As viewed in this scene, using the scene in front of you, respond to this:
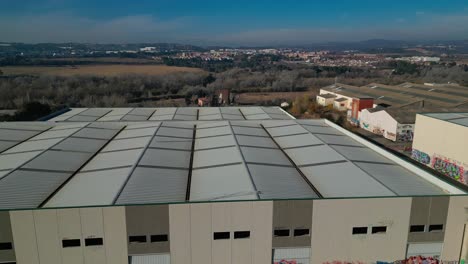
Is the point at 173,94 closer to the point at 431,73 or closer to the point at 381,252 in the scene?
the point at 381,252

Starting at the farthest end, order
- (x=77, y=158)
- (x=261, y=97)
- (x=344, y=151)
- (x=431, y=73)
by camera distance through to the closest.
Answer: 1. (x=431, y=73)
2. (x=261, y=97)
3. (x=344, y=151)
4. (x=77, y=158)

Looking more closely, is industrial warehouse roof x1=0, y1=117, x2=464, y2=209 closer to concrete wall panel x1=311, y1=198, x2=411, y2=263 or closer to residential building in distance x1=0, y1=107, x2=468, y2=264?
residential building in distance x1=0, y1=107, x2=468, y2=264

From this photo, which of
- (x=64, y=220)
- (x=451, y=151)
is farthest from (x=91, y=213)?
(x=451, y=151)

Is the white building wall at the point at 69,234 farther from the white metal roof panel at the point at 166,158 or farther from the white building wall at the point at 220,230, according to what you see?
the white metal roof panel at the point at 166,158

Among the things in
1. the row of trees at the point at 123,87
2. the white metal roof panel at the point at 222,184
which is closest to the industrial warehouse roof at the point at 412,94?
the row of trees at the point at 123,87

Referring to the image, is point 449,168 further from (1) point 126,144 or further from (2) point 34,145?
(2) point 34,145

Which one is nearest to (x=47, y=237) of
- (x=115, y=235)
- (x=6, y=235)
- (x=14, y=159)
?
(x=6, y=235)
